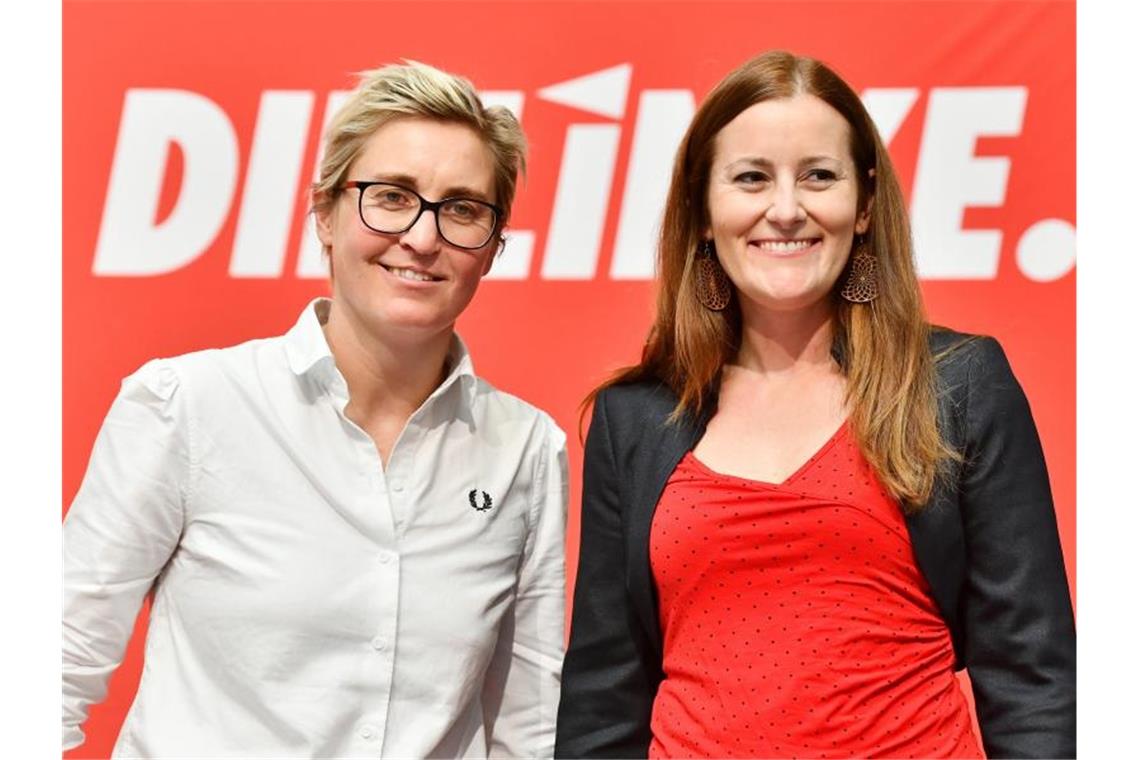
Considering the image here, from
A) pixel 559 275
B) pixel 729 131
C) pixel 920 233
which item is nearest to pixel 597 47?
pixel 559 275

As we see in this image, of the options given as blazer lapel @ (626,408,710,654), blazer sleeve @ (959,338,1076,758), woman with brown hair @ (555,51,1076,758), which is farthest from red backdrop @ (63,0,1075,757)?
blazer sleeve @ (959,338,1076,758)

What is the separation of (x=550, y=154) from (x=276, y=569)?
1.55m

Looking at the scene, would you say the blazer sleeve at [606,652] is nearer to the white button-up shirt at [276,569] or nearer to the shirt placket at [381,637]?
the white button-up shirt at [276,569]

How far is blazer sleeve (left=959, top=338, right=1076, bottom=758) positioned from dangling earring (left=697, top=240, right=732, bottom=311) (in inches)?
17.5

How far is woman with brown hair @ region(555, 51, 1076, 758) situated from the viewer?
195 centimetres

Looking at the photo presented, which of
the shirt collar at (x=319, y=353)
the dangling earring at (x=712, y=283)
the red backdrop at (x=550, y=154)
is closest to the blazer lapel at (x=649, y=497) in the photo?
the dangling earring at (x=712, y=283)

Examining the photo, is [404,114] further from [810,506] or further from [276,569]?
[810,506]

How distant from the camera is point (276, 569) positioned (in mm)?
2082

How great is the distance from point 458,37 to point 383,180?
125cm

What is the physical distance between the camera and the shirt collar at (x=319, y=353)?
2184 mm

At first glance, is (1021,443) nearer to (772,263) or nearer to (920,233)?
(772,263)

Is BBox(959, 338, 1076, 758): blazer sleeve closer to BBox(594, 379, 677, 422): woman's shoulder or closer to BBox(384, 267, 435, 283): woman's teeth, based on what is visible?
BBox(594, 379, 677, 422): woman's shoulder

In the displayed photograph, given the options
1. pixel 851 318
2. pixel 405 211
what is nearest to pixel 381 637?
pixel 405 211

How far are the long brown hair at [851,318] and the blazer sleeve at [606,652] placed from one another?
0.20 m
